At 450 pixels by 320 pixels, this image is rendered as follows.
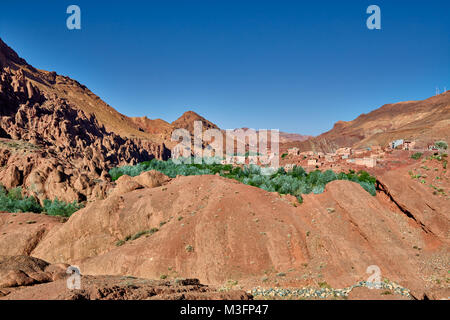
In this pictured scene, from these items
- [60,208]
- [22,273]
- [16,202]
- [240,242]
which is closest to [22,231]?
[60,208]

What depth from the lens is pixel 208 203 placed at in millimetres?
16750

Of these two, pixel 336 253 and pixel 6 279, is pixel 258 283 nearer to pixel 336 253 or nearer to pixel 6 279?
pixel 336 253

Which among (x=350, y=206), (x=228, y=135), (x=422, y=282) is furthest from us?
(x=228, y=135)

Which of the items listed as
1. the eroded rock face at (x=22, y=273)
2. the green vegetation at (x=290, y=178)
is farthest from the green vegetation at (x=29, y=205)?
the green vegetation at (x=290, y=178)

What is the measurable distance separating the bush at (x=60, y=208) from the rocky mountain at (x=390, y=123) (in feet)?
288

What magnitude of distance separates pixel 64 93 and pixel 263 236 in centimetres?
11112

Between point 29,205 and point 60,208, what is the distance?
156 inches

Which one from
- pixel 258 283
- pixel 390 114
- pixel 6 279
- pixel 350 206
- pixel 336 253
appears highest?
pixel 390 114

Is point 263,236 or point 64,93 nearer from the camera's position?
point 263,236

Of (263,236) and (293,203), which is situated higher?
(293,203)

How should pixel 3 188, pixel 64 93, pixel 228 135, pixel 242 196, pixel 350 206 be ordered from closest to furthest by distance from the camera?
pixel 350 206
pixel 242 196
pixel 3 188
pixel 64 93
pixel 228 135

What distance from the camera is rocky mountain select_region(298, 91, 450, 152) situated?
89438 millimetres

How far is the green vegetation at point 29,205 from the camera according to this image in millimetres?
24425

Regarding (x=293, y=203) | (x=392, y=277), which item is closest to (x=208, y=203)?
(x=293, y=203)
